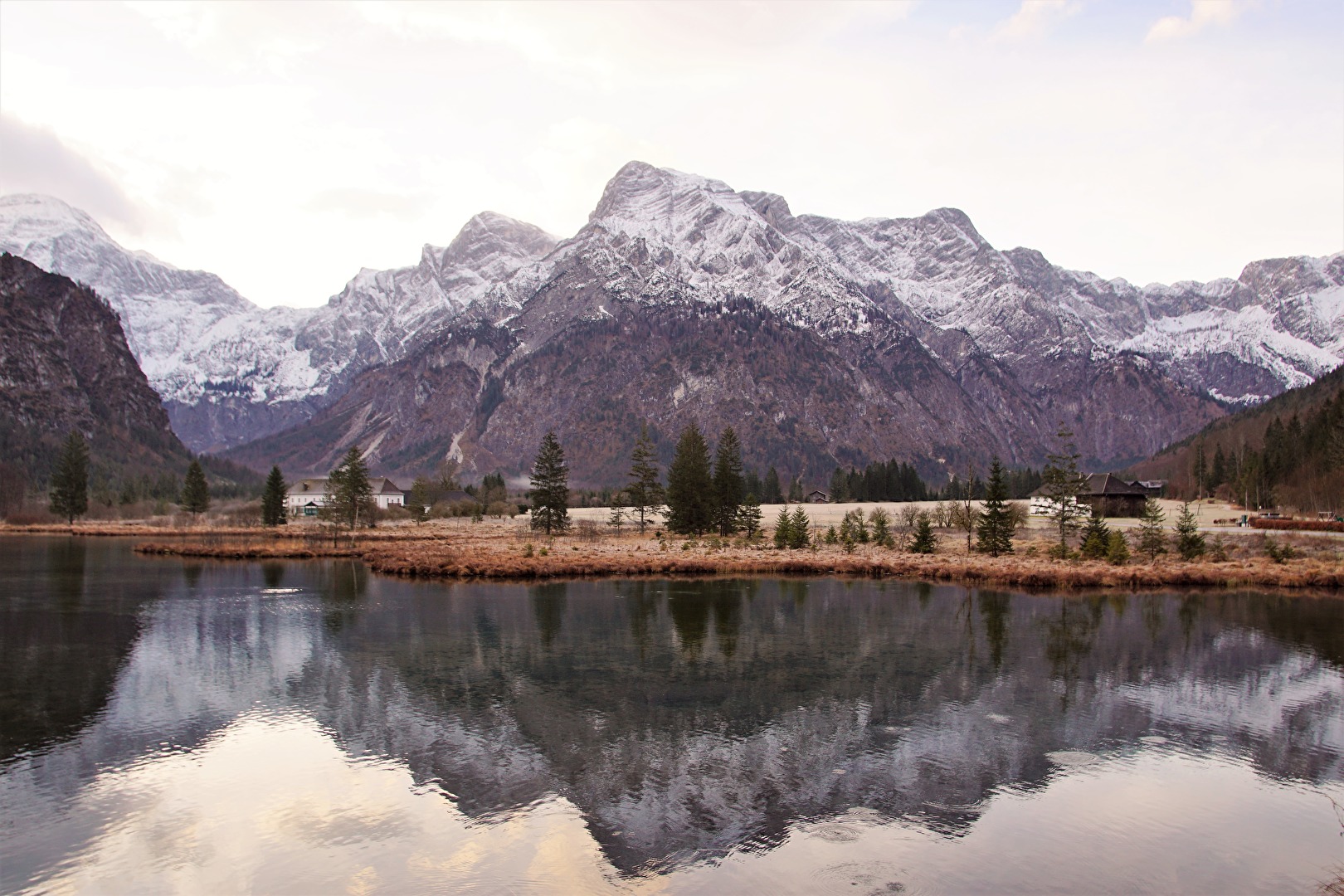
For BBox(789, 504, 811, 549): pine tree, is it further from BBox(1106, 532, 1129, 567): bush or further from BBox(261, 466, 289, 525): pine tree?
BBox(261, 466, 289, 525): pine tree

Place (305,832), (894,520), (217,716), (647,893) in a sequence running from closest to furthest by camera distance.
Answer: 1. (647,893)
2. (305,832)
3. (217,716)
4. (894,520)

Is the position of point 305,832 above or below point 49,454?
below

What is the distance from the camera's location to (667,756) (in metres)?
19.6

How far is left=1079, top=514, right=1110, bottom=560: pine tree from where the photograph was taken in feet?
199

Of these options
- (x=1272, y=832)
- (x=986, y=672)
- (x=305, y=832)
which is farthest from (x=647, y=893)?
(x=986, y=672)

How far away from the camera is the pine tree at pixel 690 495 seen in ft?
293

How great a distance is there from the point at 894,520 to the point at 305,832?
8858 centimetres

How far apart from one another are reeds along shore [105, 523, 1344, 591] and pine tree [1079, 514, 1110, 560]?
2477 millimetres

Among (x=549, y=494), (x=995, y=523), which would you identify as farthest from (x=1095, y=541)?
(x=549, y=494)

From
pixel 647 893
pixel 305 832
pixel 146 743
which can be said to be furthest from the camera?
pixel 146 743

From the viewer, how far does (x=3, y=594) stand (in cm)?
4462

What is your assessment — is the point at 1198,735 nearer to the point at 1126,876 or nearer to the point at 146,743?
the point at 1126,876

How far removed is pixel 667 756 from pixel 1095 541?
167 feet

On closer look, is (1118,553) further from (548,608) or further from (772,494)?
(772,494)
